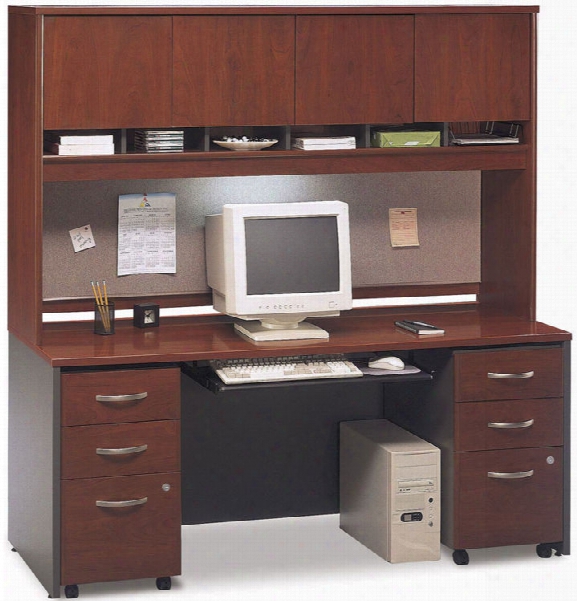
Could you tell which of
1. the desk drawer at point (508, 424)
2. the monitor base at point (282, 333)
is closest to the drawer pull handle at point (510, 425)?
the desk drawer at point (508, 424)

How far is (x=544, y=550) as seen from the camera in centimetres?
582

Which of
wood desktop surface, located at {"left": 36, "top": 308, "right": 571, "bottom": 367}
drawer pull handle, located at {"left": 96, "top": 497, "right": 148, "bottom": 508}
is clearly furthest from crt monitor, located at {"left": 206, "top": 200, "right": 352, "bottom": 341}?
drawer pull handle, located at {"left": 96, "top": 497, "right": 148, "bottom": 508}

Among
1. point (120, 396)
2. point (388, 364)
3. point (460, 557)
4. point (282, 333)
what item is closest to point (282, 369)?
point (282, 333)

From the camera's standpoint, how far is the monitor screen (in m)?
5.71

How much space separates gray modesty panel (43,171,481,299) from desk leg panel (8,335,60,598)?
1.28 ft

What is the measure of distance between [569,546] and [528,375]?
0.64m

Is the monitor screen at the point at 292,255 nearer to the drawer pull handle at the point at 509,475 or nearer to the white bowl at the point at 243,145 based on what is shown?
the white bowl at the point at 243,145

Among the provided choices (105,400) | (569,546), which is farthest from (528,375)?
(105,400)

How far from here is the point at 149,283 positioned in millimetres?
5996

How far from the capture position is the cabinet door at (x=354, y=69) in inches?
224

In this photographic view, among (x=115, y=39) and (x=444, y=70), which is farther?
(x=444, y=70)

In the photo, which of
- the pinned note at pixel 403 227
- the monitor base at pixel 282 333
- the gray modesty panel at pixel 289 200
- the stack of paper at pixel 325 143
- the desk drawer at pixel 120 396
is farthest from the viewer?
the pinned note at pixel 403 227

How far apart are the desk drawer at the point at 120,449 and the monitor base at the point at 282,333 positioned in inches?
17.7

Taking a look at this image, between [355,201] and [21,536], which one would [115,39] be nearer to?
[355,201]
